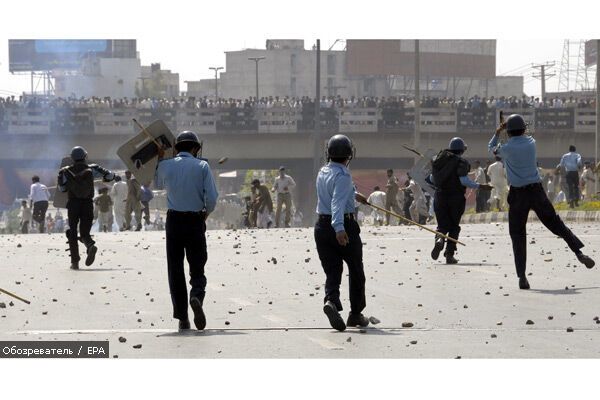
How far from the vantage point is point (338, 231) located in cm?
1199

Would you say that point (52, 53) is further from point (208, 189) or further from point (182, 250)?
point (208, 189)

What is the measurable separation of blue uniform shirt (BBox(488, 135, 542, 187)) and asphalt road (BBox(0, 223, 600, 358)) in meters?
1.12

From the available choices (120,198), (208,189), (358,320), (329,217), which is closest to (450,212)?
(358,320)

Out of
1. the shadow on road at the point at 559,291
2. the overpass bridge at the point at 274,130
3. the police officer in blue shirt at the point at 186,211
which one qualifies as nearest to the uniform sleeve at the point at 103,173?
the shadow on road at the point at 559,291

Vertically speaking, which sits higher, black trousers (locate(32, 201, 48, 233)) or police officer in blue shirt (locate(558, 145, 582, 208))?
police officer in blue shirt (locate(558, 145, 582, 208))

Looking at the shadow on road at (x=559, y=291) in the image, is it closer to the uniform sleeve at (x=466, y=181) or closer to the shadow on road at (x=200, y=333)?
the uniform sleeve at (x=466, y=181)

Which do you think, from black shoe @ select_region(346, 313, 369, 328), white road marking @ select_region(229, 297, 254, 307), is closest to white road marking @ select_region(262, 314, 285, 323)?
black shoe @ select_region(346, 313, 369, 328)

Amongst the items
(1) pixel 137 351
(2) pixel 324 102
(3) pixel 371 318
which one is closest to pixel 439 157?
(3) pixel 371 318

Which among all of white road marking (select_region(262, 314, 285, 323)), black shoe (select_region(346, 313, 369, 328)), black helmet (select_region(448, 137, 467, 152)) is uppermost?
black helmet (select_region(448, 137, 467, 152))

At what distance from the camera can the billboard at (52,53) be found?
146 m

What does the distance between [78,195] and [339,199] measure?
949cm

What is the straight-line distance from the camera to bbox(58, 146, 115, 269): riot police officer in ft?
67.9

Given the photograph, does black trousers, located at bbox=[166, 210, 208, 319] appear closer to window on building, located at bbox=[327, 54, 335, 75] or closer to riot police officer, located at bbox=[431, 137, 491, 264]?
riot police officer, located at bbox=[431, 137, 491, 264]

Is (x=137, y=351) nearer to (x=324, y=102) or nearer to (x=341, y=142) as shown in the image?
(x=341, y=142)
